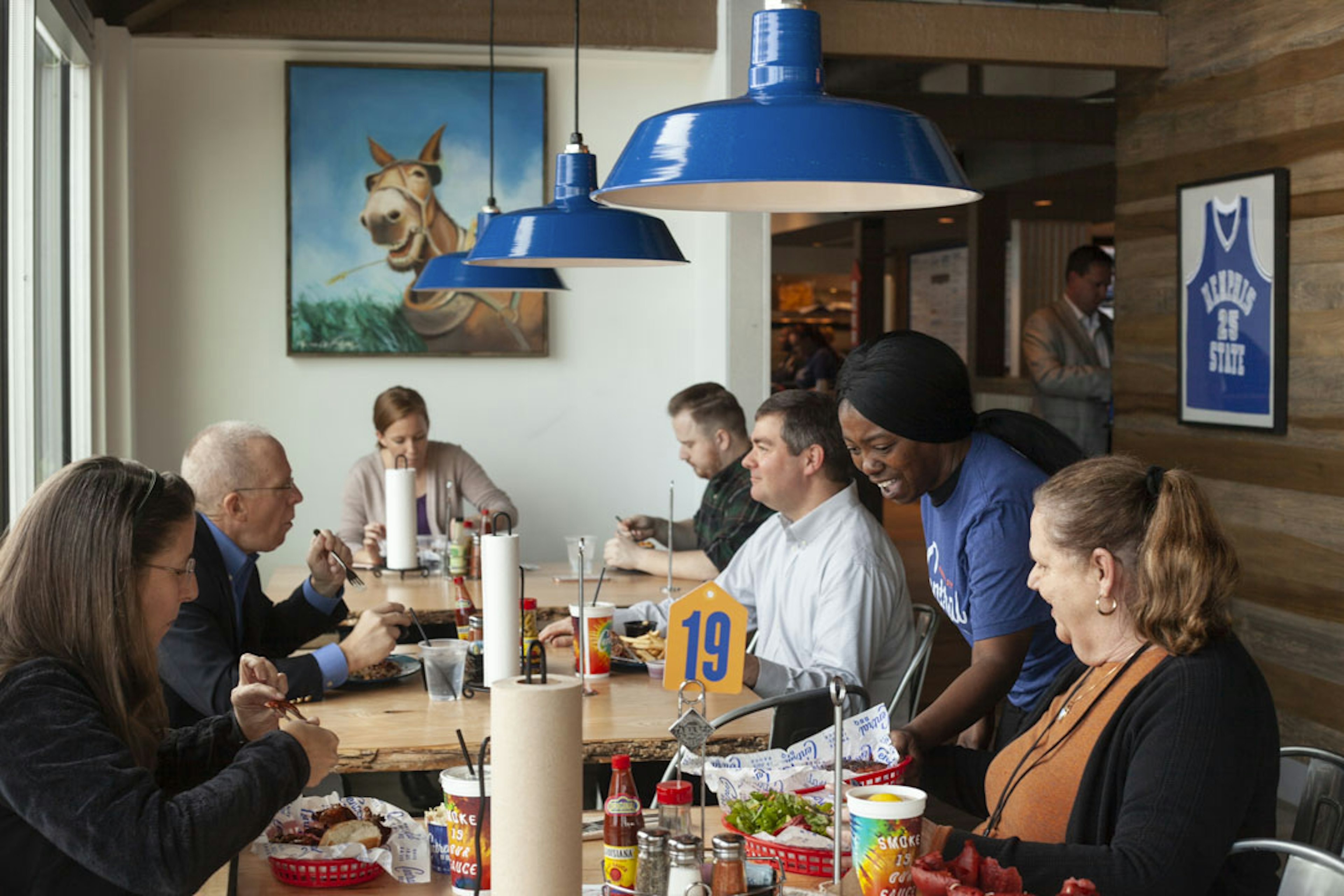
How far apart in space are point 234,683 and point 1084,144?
7560mm

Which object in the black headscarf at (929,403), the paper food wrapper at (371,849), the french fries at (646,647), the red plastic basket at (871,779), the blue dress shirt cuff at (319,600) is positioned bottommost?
the paper food wrapper at (371,849)

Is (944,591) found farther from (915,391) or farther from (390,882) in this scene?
(390,882)

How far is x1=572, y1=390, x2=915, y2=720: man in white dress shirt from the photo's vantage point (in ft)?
9.50

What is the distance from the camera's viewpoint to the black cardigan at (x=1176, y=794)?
1.67 metres

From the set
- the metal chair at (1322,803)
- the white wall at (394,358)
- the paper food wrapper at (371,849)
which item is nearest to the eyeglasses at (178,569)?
the paper food wrapper at (371,849)

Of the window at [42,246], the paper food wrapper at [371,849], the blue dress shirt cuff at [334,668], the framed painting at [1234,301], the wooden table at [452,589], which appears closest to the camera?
the paper food wrapper at [371,849]

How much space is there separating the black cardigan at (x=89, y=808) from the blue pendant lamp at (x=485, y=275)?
2162 mm

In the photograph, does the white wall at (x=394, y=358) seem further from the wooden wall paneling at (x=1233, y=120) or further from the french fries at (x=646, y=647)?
the french fries at (x=646, y=647)

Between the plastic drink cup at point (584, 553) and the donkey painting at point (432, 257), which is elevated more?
the donkey painting at point (432, 257)

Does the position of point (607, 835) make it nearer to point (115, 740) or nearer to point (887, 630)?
point (115, 740)

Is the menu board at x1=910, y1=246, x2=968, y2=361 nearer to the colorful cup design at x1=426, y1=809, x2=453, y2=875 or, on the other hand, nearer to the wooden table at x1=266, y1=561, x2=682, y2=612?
the wooden table at x1=266, y1=561, x2=682, y2=612

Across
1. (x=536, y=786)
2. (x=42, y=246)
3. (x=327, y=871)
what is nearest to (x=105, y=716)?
(x=327, y=871)

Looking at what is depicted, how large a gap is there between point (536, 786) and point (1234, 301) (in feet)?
13.5

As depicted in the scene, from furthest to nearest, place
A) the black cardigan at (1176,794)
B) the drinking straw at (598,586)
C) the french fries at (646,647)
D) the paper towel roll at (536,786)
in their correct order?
1. the drinking straw at (598,586)
2. the french fries at (646,647)
3. the black cardigan at (1176,794)
4. the paper towel roll at (536,786)
